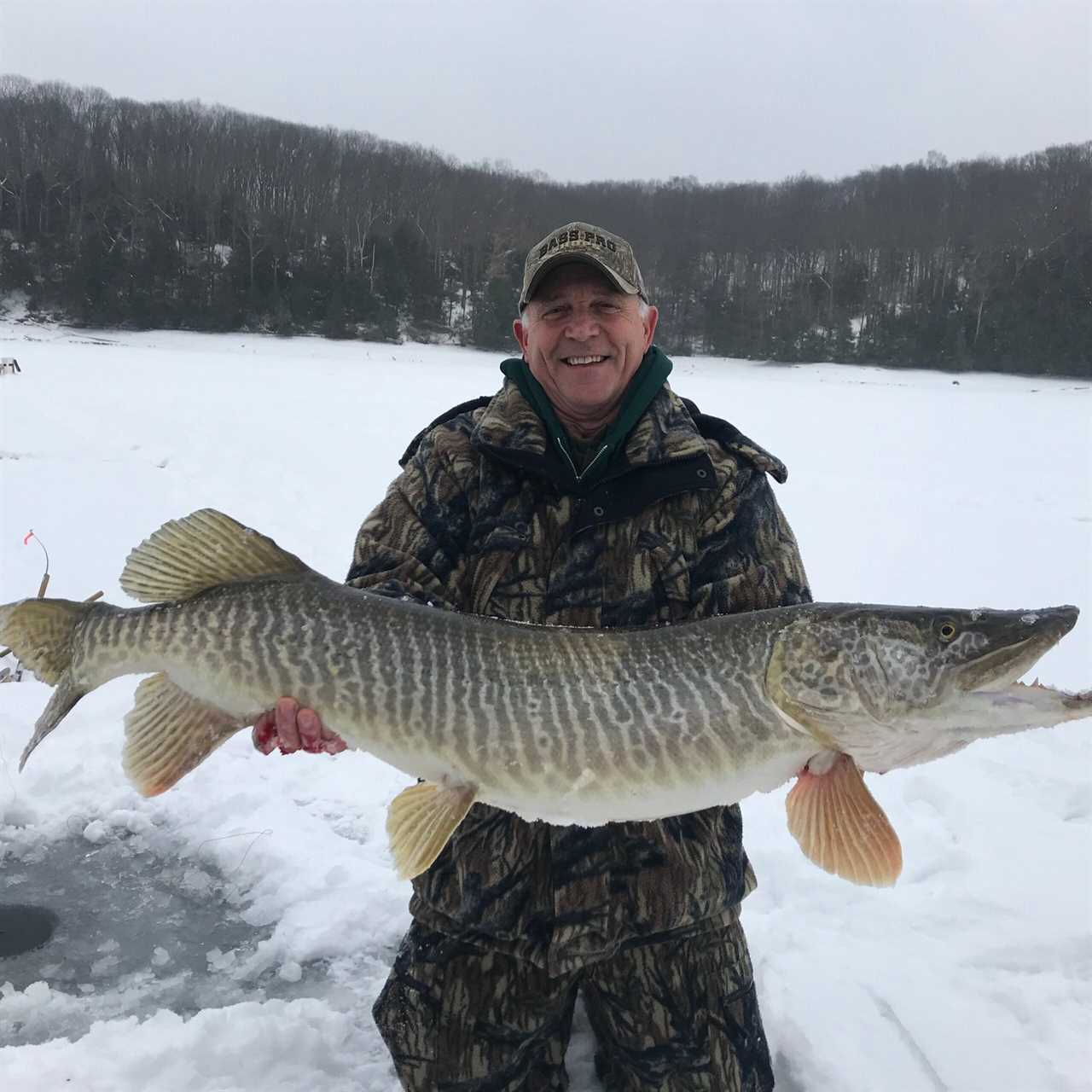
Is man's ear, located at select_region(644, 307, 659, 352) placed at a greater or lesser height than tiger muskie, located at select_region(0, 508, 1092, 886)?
greater

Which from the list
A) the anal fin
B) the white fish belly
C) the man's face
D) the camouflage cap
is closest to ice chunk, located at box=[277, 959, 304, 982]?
the anal fin

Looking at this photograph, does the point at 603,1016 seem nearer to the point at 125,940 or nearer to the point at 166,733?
the point at 166,733

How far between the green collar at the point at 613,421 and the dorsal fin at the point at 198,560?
73 cm

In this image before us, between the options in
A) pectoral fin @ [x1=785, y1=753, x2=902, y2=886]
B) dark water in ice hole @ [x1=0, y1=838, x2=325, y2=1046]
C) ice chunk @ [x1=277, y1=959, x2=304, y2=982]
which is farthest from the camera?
ice chunk @ [x1=277, y1=959, x2=304, y2=982]

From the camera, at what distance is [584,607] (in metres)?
2.19

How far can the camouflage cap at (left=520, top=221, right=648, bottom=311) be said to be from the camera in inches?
86.7

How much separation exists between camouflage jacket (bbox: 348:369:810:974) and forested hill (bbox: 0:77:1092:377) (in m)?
33.1

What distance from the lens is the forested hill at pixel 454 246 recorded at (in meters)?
34.3

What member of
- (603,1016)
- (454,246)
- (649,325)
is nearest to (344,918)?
(603,1016)

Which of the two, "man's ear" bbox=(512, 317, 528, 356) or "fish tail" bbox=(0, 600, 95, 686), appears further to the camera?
"man's ear" bbox=(512, 317, 528, 356)

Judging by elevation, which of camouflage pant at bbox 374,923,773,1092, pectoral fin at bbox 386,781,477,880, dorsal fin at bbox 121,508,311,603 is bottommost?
camouflage pant at bbox 374,923,773,1092

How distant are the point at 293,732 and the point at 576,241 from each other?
4.72 ft

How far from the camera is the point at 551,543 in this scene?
2197 millimetres

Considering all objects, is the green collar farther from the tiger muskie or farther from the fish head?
the fish head
